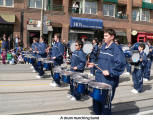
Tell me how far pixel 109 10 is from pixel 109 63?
23.8 m

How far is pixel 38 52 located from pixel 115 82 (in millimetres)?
5945

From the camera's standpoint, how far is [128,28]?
27422 mm

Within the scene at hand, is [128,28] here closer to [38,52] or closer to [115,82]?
[38,52]

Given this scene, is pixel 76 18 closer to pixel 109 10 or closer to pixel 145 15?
pixel 109 10

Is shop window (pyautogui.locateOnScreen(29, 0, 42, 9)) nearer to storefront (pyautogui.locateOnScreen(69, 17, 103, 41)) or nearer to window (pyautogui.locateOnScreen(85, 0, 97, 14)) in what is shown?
storefront (pyautogui.locateOnScreen(69, 17, 103, 41))

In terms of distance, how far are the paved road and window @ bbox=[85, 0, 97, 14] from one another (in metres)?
18.5

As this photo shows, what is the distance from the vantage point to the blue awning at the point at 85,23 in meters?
22.7

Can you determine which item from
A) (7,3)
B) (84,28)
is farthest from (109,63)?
(84,28)

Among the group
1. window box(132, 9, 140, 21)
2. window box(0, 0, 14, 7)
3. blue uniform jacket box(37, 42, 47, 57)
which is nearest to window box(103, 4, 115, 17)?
window box(132, 9, 140, 21)

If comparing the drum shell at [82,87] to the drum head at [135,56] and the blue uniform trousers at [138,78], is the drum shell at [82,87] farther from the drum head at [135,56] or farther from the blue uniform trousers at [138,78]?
the blue uniform trousers at [138,78]

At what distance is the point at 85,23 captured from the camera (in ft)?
76.5

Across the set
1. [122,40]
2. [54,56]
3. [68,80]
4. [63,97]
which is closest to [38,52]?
[54,56]

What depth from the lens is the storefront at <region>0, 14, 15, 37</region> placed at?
19266mm

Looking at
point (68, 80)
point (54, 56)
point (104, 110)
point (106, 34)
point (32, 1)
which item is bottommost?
point (104, 110)
